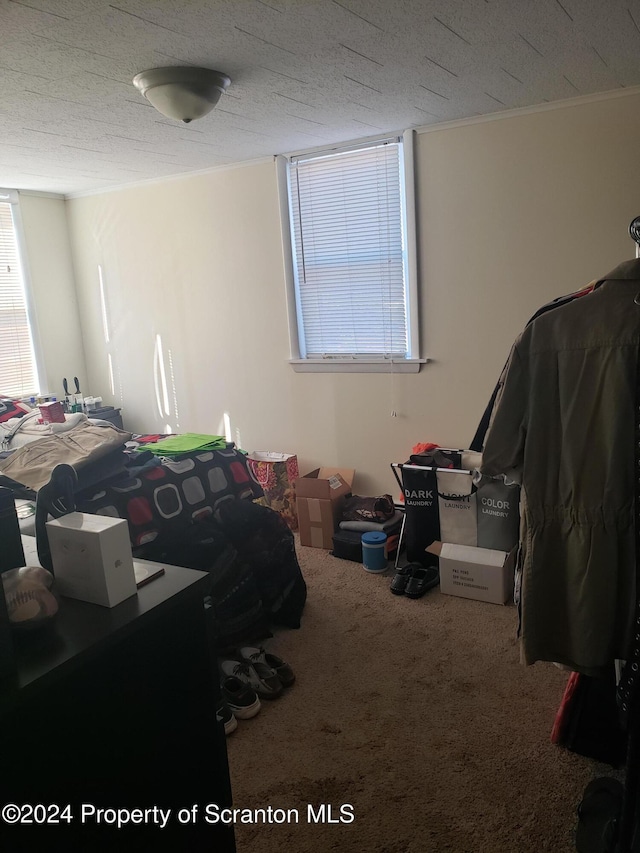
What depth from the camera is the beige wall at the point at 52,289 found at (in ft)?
16.0

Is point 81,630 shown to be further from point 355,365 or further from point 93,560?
point 355,365

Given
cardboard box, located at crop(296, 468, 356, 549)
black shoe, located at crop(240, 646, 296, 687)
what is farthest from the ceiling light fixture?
black shoe, located at crop(240, 646, 296, 687)

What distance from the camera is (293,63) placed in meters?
2.38

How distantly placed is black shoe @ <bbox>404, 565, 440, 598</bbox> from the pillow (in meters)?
2.82

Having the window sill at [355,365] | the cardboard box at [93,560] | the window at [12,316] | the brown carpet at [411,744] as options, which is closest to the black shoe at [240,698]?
the brown carpet at [411,744]

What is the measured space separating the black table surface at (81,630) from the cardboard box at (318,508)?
234 cm

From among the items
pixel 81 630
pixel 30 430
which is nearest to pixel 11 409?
pixel 30 430

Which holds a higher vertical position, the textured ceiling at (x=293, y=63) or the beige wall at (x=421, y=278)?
the textured ceiling at (x=293, y=63)

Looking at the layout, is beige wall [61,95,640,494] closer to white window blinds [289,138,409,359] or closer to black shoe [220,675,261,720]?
white window blinds [289,138,409,359]

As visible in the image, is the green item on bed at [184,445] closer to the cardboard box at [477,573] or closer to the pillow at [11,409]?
the cardboard box at [477,573]

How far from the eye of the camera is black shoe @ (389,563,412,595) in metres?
3.14

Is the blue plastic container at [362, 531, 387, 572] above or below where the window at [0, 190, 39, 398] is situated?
below

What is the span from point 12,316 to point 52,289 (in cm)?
39

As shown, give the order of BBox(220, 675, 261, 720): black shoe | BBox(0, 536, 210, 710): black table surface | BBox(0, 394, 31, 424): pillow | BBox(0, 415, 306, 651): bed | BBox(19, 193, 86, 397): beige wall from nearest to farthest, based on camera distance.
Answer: BBox(0, 536, 210, 710): black table surface < BBox(220, 675, 261, 720): black shoe < BBox(0, 415, 306, 651): bed < BBox(0, 394, 31, 424): pillow < BBox(19, 193, 86, 397): beige wall
